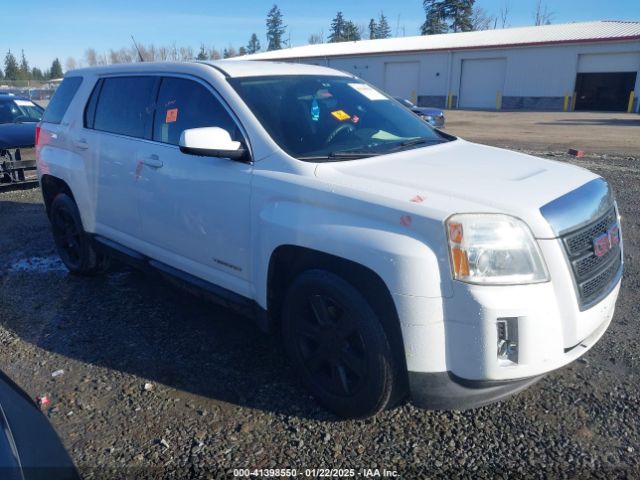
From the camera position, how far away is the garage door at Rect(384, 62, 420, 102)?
4488 centimetres

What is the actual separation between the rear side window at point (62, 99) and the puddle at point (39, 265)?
4.91 feet

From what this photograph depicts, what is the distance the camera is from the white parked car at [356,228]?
2.45 m

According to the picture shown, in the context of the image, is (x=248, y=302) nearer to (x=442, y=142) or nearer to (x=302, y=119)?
(x=302, y=119)

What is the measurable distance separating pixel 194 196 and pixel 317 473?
1867mm

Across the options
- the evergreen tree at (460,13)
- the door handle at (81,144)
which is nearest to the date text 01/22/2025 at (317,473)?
the door handle at (81,144)

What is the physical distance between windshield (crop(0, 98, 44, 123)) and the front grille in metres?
10.6

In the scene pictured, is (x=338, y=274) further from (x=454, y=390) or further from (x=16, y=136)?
(x=16, y=136)

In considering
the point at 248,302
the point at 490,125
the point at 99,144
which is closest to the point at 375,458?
the point at 248,302

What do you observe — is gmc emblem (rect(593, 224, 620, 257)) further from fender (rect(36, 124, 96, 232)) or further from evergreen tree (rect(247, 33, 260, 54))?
evergreen tree (rect(247, 33, 260, 54))

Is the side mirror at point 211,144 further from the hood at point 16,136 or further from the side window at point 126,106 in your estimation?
the hood at point 16,136

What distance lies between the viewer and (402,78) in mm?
45781

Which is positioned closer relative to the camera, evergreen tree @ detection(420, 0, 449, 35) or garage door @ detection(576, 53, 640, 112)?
garage door @ detection(576, 53, 640, 112)

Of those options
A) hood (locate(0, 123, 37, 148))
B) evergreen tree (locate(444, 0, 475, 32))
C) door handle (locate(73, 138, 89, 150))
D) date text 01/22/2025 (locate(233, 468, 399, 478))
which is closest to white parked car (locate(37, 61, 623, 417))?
door handle (locate(73, 138, 89, 150))

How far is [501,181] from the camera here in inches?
112
